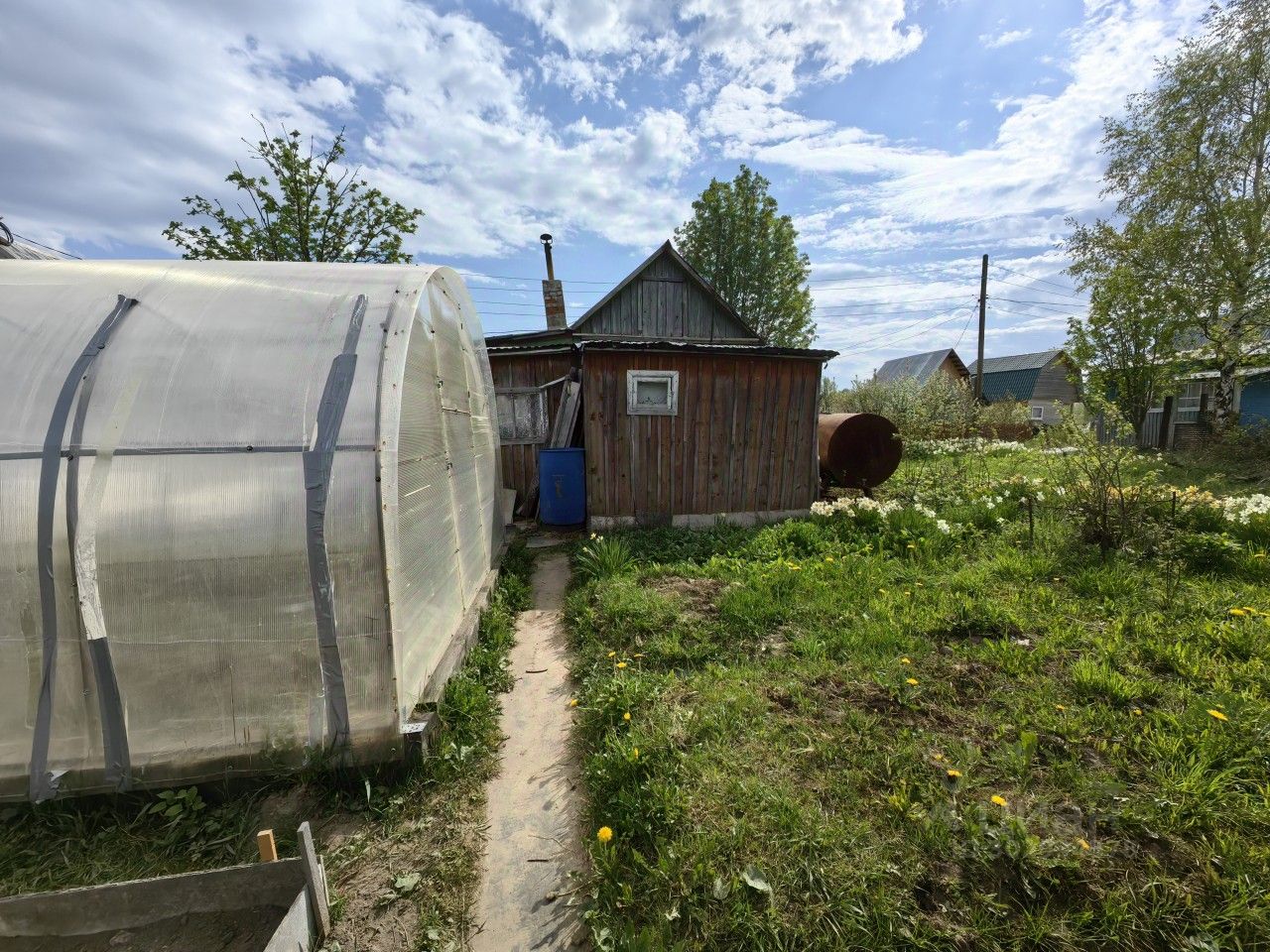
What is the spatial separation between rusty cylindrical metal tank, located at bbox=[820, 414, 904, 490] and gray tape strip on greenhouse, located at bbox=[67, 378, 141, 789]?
26.3 feet

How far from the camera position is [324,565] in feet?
7.86

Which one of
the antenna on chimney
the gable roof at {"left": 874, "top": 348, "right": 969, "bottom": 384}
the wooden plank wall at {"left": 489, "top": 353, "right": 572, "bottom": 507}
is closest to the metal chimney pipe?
the antenna on chimney

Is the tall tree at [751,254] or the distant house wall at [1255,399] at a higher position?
the tall tree at [751,254]

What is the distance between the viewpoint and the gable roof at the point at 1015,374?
29.1 meters

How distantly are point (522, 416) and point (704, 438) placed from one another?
11.1 ft

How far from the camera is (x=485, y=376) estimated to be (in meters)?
5.91

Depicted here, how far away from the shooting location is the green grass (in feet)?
6.74

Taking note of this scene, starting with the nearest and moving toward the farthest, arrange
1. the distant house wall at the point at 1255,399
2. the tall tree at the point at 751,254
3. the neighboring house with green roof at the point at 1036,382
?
the distant house wall at the point at 1255,399 < the tall tree at the point at 751,254 < the neighboring house with green roof at the point at 1036,382

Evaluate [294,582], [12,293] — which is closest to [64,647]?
[294,582]

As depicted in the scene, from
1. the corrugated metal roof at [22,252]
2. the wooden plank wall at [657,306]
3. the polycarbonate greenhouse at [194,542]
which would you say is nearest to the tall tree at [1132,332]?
the wooden plank wall at [657,306]

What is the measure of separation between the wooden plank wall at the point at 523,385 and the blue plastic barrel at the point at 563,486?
120cm

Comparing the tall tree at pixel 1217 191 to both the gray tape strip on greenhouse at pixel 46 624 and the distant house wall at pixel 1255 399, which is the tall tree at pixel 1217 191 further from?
the gray tape strip on greenhouse at pixel 46 624

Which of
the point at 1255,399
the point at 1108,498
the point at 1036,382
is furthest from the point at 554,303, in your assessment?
the point at 1036,382

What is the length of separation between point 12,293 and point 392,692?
3.23m
